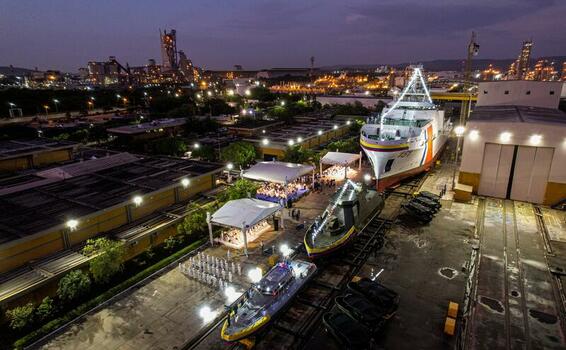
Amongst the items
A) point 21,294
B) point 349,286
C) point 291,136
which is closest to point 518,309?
point 349,286

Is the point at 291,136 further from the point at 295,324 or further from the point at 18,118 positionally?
the point at 18,118

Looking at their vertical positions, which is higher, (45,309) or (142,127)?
(142,127)

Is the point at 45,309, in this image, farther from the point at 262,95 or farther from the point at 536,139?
the point at 262,95

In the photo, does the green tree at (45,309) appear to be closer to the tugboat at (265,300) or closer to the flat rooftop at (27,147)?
the tugboat at (265,300)

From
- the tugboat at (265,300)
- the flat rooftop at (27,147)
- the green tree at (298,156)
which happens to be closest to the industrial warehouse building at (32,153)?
the flat rooftop at (27,147)

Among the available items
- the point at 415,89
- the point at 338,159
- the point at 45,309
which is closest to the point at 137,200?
the point at 45,309

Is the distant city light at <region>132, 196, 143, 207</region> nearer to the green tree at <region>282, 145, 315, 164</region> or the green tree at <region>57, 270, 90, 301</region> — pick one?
the green tree at <region>57, 270, 90, 301</region>

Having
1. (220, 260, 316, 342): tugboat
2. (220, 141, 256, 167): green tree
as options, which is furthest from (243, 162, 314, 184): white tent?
(220, 260, 316, 342): tugboat
